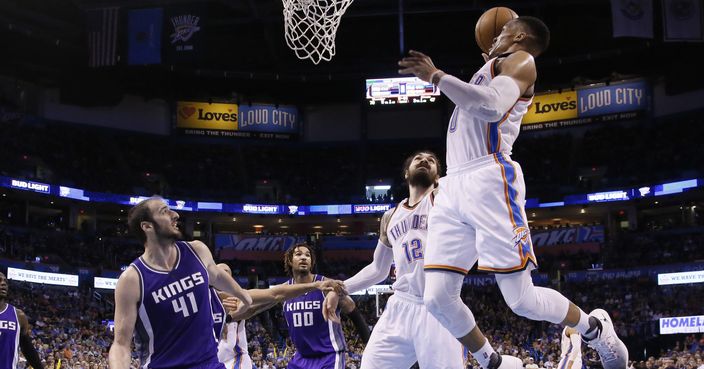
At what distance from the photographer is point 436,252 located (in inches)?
231

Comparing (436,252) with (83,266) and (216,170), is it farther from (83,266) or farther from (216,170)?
(216,170)

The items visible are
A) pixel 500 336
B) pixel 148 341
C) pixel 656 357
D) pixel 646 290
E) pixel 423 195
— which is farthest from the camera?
pixel 646 290

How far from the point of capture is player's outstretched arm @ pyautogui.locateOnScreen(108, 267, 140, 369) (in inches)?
210

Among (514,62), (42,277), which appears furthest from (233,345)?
(42,277)

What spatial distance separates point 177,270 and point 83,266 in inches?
1357

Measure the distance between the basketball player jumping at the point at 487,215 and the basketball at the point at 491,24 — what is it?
515mm

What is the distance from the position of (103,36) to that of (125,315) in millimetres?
32292

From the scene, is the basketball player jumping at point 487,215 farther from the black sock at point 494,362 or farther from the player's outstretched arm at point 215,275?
the player's outstretched arm at point 215,275

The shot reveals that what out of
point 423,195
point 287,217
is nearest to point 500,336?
point 287,217

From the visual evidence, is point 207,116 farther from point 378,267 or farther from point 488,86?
point 488,86

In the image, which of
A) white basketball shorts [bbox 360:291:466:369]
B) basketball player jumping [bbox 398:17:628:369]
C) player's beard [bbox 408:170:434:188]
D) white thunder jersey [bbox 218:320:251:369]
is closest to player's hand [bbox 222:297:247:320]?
white thunder jersey [bbox 218:320:251:369]

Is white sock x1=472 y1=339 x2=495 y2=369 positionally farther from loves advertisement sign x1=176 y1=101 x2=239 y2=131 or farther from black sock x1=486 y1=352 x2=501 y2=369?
loves advertisement sign x1=176 y1=101 x2=239 y2=131

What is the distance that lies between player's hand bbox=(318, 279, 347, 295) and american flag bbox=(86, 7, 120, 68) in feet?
98.4

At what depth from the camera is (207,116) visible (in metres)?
47.6
